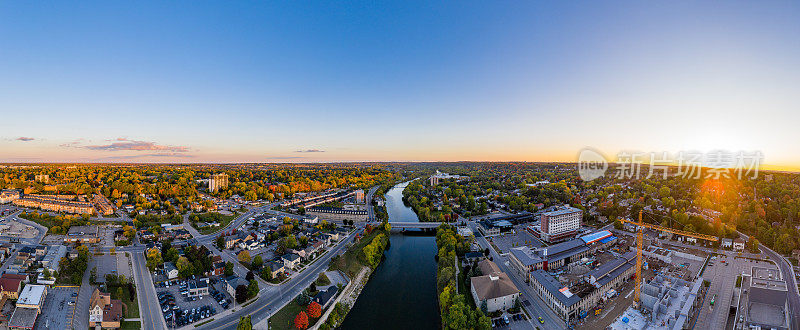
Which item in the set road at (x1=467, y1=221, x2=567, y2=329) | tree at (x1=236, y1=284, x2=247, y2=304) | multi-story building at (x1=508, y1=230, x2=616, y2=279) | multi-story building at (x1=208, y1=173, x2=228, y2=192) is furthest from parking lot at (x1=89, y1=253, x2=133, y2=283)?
multi-story building at (x1=208, y1=173, x2=228, y2=192)

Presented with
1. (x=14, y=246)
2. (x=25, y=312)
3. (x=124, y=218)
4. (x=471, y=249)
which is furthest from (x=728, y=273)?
(x=124, y=218)

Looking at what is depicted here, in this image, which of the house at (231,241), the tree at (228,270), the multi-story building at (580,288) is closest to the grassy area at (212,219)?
the house at (231,241)

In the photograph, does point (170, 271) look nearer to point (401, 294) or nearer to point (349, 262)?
point (349, 262)

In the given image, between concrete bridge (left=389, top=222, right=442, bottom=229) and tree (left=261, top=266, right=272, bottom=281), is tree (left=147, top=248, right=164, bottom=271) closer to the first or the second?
tree (left=261, top=266, right=272, bottom=281)

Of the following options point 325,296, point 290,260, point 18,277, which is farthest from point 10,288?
point 325,296

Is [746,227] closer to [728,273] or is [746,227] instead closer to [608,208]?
[608,208]

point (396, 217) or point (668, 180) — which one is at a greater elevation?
point (668, 180)

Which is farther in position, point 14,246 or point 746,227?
point 746,227
